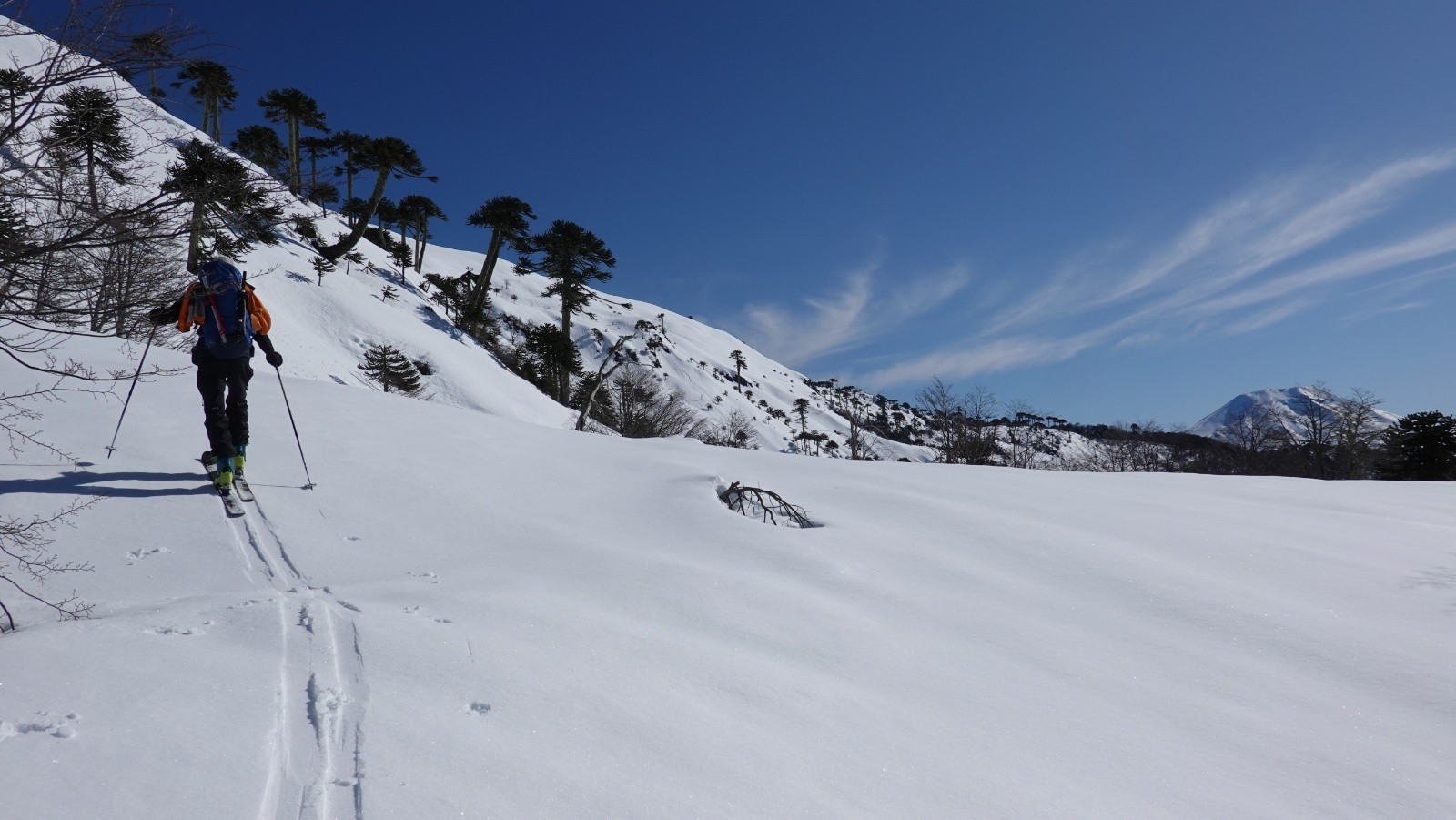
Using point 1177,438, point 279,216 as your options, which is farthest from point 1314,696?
point 1177,438

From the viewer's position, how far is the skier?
4742 mm

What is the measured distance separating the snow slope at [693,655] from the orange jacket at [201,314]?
1200 millimetres

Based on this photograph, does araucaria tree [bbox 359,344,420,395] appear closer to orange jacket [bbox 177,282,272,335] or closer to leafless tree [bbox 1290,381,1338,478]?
orange jacket [bbox 177,282,272,335]

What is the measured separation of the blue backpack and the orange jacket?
0.7 inches

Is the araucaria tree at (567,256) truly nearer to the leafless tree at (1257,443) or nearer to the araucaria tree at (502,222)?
the araucaria tree at (502,222)

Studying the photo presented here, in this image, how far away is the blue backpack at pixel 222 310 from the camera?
4.84 m

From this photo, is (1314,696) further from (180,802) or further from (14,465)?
(14,465)

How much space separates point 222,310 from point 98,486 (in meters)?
1.52

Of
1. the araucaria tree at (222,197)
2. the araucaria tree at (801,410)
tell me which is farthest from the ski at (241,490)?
the araucaria tree at (801,410)

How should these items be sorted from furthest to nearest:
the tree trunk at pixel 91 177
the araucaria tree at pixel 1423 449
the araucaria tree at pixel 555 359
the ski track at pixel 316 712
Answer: the araucaria tree at pixel 555 359 → the araucaria tree at pixel 1423 449 → the tree trunk at pixel 91 177 → the ski track at pixel 316 712

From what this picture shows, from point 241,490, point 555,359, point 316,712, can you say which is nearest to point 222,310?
point 241,490

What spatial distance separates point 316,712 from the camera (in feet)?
6.98

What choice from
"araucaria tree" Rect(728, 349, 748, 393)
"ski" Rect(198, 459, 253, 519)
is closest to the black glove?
"ski" Rect(198, 459, 253, 519)

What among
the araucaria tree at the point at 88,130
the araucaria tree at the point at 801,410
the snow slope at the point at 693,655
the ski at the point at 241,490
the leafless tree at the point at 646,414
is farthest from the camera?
the araucaria tree at the point at 801,410
